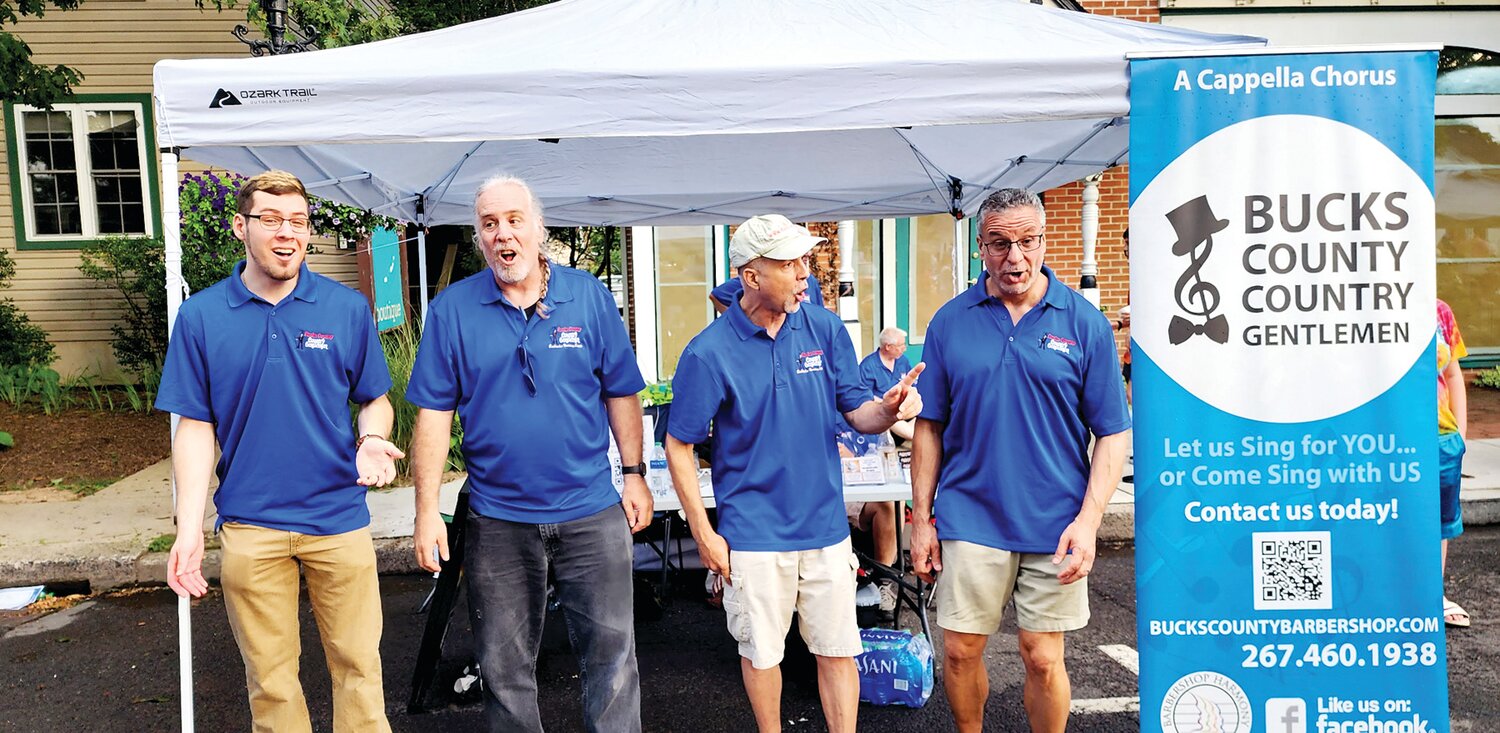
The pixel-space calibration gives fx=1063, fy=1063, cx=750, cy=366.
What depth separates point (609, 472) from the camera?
11.1 feet

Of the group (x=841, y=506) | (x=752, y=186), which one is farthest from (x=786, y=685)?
(x=752, y=186)

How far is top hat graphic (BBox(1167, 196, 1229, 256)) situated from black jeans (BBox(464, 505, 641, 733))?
6.26ft

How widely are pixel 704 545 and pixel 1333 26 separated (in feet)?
36.9

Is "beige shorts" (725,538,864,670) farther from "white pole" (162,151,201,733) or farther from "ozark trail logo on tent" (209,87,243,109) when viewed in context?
"ozark trail logo on tent" (209,87,243,109)

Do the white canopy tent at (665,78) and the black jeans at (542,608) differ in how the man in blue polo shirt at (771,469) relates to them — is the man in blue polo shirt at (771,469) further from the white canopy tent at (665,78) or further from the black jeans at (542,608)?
the white canopy tent at (665,78)

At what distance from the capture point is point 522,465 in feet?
10.4

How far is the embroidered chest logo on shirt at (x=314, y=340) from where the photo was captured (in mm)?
3146

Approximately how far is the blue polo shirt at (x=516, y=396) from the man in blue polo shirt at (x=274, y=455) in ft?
0.86

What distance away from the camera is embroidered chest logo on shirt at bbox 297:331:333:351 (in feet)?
10.3

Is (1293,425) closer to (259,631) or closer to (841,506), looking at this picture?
(841,506)

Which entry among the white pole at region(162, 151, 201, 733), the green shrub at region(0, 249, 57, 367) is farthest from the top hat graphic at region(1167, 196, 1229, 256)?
the green shrub at region(0, 249, 57, 367)

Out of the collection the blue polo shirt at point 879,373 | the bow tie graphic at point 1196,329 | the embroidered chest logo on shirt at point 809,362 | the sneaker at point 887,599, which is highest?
the bow tie graphic at point 1196,329

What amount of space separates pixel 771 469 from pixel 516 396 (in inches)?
31.8

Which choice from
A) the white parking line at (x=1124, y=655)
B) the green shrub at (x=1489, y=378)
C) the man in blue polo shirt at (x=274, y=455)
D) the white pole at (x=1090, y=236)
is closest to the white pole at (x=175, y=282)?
the man in blue polo shirt at (x=274, y=455)
